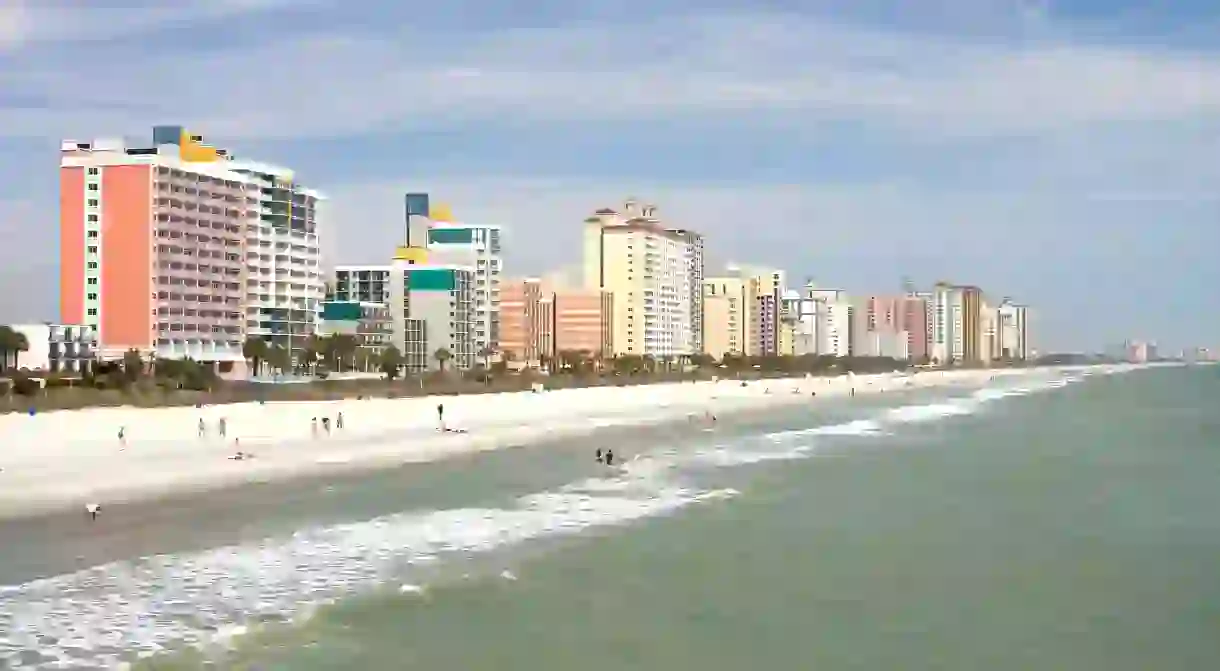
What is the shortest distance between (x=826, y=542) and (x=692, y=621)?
602cm

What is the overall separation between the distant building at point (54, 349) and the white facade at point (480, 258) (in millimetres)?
43104

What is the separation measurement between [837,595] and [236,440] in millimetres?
21254

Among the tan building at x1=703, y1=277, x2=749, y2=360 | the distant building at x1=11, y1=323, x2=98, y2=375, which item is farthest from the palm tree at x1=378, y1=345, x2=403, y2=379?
the tan building at x1=703, y1=277, x2=749, y2=360

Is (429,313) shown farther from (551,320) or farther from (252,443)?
(252,443)

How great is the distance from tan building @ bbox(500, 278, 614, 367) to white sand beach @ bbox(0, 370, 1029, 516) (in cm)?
7318

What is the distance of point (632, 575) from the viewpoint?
1495 centimetres

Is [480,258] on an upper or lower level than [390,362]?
upper

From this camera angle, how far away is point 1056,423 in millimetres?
55062

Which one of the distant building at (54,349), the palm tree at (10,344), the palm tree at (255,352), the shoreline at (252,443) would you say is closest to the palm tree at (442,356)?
the palm tree at (255,352)

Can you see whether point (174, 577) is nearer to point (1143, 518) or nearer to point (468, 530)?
point (468, 530)

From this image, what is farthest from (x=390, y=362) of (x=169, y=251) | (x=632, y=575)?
(x=632, y=575)

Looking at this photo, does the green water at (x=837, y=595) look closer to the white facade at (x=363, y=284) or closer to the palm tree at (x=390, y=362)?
the palm tree at (x=390, y=362)

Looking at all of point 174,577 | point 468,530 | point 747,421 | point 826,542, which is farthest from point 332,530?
point 747,421

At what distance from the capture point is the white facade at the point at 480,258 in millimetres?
114812
